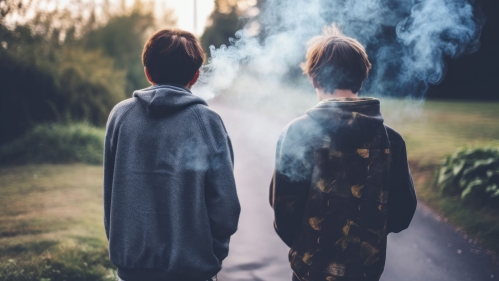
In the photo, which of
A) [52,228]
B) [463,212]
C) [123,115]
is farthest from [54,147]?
[123,115]

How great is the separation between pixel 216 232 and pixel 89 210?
4.64m

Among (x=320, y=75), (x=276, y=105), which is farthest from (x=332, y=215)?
(x=276, y=105)

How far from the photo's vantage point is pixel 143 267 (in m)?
1.87

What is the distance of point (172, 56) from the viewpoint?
76.9 inches

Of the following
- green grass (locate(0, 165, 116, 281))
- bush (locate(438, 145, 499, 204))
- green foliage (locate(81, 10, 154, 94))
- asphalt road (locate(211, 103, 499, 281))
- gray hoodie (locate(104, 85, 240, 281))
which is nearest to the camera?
gray hoodie (locate(104, 85, 240, 281))

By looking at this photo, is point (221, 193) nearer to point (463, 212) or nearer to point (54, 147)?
point (463, 212)

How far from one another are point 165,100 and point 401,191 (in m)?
1.28

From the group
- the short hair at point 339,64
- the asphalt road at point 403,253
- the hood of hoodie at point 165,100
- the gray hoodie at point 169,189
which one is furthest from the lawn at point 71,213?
the short hair at point 339,64

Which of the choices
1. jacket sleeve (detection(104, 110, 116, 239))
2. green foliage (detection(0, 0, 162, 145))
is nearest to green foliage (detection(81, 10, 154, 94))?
green foliage (detection(0, 0, 162, 145))

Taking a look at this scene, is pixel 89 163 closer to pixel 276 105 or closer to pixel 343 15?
pixel 343 15

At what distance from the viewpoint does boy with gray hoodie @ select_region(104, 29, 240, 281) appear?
6.11 feet

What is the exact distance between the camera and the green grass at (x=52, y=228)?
392cm

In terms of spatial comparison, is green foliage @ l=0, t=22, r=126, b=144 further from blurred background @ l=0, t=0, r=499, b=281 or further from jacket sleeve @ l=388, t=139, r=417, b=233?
jacket sleeve @ l=388, t=139, r=417, b=233

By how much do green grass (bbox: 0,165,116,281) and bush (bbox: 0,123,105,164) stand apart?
141cm
